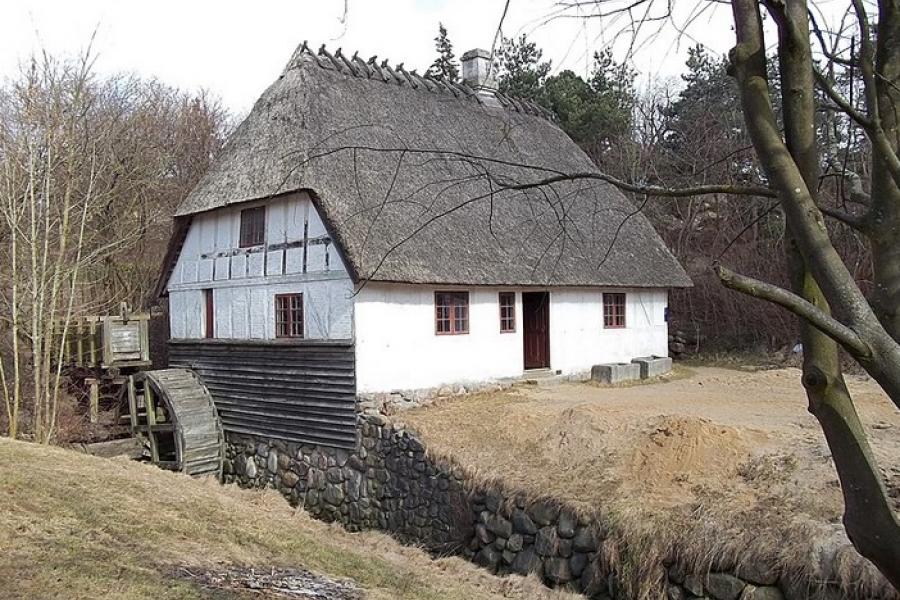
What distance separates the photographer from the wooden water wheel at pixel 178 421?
15.1 m

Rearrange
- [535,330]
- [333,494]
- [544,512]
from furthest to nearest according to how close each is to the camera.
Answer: [535,330] < [333,494] < [544,512]

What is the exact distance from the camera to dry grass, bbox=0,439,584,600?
5.61 meters

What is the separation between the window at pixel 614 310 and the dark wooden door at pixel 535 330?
1.77 metres

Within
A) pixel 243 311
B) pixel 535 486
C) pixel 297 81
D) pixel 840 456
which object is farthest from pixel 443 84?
pixel 840 456

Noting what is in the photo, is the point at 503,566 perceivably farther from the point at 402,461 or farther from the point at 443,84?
the point at 443,84

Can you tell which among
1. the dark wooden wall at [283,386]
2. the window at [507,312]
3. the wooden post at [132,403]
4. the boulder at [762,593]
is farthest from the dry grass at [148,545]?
the wooden post at [132,403]

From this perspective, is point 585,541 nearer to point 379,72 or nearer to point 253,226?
point 253,226

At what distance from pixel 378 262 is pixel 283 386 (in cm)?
388

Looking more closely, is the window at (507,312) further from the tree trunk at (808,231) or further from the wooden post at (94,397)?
the tree trunk at (808,231)

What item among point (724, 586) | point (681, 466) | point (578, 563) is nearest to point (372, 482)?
point (578, 563)

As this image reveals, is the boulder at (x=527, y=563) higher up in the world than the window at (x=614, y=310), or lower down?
lower down

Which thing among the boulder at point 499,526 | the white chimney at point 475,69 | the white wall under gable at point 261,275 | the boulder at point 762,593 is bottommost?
the boulder at point 499,526

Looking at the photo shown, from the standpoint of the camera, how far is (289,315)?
14.4 meters

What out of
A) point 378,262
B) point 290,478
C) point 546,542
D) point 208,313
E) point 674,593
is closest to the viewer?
point 674,593
